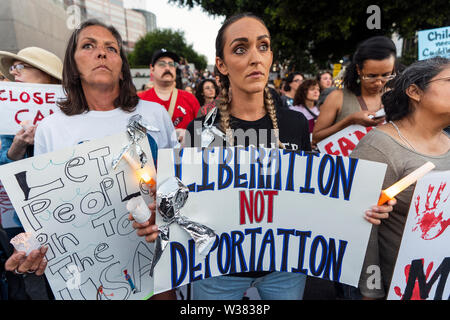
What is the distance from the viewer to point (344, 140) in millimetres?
2047

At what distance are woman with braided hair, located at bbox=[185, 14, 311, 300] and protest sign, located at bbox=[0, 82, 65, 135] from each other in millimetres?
1013

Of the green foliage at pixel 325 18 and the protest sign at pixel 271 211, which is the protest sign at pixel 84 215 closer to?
the protest sign at pixel 271 211

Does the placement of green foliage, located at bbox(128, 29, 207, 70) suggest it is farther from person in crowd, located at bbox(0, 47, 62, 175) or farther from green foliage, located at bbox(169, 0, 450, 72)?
person in crowd, located at bbox(0, 47, 62, 175)

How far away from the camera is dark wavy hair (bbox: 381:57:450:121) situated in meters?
1.28

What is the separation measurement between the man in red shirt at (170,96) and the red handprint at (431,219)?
244cm

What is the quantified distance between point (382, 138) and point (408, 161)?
15 cm

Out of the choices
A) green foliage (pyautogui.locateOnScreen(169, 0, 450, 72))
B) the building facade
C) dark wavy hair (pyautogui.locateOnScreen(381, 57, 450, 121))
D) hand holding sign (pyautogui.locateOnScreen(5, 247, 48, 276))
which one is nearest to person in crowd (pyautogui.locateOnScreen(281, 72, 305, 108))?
the building facade

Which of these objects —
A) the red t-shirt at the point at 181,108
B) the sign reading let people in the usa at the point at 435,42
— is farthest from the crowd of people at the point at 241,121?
the sign reading let people in the usa at the point at 435,42

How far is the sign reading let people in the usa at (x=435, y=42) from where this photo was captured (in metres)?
3.26

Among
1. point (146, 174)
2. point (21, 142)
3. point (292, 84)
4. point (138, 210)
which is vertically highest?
point (292, 84)

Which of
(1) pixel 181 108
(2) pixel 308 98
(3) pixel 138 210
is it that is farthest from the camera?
(2) pixel 308 98

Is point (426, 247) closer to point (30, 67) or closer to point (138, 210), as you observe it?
point (138, 210)

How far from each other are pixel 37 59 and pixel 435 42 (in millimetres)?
4141

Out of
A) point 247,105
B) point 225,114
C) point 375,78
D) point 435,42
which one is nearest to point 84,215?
point 225,114
